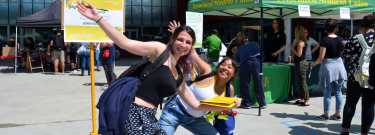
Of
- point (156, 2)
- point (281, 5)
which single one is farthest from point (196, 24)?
point (156, 2)

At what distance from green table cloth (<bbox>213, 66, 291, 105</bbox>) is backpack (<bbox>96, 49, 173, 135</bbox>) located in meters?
4.70

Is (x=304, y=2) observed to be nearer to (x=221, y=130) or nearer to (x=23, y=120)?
(x=221, y=130)

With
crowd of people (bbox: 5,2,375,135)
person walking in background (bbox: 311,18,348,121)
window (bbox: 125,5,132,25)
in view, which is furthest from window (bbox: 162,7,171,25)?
person walking in background (bbox: 311,18,348,121)

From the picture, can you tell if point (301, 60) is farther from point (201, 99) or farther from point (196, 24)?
point (201, 99)

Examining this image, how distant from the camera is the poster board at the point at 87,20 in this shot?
3215 millimetres

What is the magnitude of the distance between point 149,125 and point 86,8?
0.81 m

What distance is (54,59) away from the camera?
12.3 metres

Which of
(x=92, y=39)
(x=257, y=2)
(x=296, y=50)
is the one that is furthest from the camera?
(x=296, y=50)

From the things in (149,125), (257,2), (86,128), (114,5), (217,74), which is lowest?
(86,128)

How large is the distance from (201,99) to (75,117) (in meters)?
3.51

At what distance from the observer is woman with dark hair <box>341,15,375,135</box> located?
3.91 meters

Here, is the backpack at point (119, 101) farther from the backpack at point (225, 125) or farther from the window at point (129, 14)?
the window at point (129, 14)

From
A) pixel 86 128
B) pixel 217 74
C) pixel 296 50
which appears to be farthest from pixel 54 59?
pixel 217 74

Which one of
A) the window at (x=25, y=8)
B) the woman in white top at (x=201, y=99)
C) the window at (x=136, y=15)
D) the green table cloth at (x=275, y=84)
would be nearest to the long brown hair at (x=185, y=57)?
the woman in white top at (x=201, y=99)
